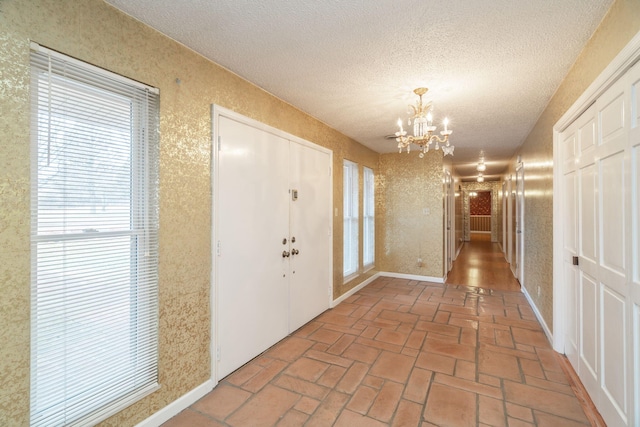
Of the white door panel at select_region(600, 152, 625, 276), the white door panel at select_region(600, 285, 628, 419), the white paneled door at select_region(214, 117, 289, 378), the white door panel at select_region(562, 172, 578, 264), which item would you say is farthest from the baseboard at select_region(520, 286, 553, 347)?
the white paneled door at select_region(214, 117, 289, 378)

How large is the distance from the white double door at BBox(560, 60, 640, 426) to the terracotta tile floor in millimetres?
372

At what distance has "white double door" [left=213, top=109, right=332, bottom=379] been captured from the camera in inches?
93.2

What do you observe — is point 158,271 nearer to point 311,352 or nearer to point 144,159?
point 144,159

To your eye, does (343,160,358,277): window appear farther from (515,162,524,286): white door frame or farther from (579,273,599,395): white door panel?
(579,273,599,395): white door panel

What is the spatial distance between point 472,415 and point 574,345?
48.3 inches

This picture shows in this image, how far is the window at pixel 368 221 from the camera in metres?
5.29

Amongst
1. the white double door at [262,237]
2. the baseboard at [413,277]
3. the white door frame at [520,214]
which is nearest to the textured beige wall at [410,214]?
the baseboard at [413,277]

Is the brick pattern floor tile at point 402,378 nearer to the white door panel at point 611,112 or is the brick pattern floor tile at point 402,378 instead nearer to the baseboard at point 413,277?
the baseboard at point 413,277

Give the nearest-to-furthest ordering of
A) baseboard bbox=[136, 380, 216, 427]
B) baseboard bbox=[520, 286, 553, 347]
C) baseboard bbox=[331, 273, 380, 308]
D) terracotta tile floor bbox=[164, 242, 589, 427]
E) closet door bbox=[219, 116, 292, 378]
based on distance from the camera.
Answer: baseboard bbox=[136, 380, 216, 427], terracotta tile floor bbox=[164, 242, 589, 427], closet door bbox=[219, 116, 292, 378], baseboard bbox=[520, 286, 553, 347], baseboard bbox=[331, 273, 380, 308]

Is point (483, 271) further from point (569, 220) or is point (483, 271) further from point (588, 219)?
point (588, 219)

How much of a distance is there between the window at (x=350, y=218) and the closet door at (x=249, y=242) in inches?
65.3

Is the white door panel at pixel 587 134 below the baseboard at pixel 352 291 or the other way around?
the other way around

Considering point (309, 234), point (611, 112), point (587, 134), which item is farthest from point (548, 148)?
point (309, 234)

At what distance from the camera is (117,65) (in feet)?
5.49
